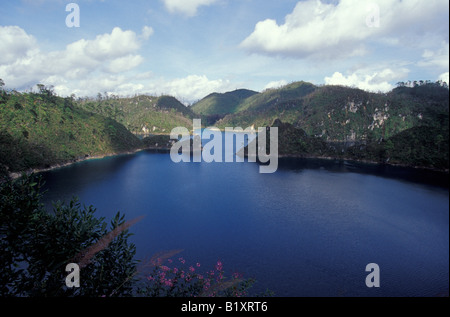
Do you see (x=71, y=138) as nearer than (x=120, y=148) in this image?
Yes

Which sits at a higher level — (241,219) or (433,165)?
(433,165)

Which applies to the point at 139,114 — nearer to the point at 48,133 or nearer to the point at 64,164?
the point at 48,133

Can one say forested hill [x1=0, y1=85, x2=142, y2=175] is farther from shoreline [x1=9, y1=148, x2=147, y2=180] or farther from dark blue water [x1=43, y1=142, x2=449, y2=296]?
dark blue water [x1=43, y1=142, x2=449, y2=296]

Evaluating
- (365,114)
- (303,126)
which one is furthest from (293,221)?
(365,114)

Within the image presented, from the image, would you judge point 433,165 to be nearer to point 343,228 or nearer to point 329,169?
point 329,169

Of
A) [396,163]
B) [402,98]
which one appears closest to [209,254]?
[396,163]

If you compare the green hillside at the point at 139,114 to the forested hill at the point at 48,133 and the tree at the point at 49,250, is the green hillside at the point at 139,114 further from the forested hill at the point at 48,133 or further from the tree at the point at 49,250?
the tree at the point at 49,250
